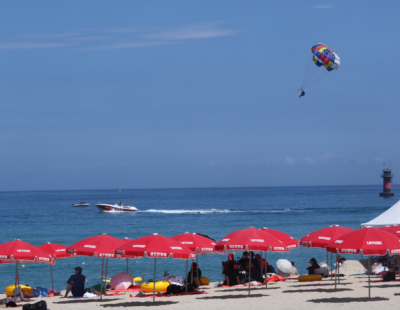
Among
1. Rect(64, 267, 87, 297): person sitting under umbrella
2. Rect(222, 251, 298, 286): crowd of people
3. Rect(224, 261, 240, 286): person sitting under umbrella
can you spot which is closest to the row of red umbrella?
Rect(64, 267, 87, 297): person sitting under umbrella

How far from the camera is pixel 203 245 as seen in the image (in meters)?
16.7

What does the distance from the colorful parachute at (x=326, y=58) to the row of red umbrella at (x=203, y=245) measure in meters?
17.1

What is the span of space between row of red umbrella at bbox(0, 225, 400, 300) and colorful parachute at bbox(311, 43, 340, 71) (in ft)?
56.1

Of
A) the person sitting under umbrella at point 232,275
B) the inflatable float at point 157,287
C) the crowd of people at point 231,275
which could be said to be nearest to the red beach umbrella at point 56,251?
the crowd of people at point 231,275

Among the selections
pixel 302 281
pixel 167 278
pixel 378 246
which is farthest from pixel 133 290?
pixel 378 246

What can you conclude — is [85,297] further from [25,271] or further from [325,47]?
[325,47]

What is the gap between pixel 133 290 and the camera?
1870 centimetres

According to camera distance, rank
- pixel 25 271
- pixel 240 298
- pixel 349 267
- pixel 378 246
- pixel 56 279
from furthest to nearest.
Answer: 1. pixel 25 271
2. pixel 56 279
3. pixel 349 267
4. pixel 240 298
5. pixel 378 246

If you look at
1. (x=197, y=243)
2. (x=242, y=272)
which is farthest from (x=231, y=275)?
(x=197, y=243)

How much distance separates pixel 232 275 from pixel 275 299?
3.46 metres

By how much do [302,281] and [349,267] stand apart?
6.18 meters

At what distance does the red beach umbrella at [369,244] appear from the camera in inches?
504

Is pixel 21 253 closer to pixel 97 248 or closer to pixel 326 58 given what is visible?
pixel 97 248

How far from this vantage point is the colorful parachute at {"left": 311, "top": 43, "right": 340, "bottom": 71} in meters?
32.6
